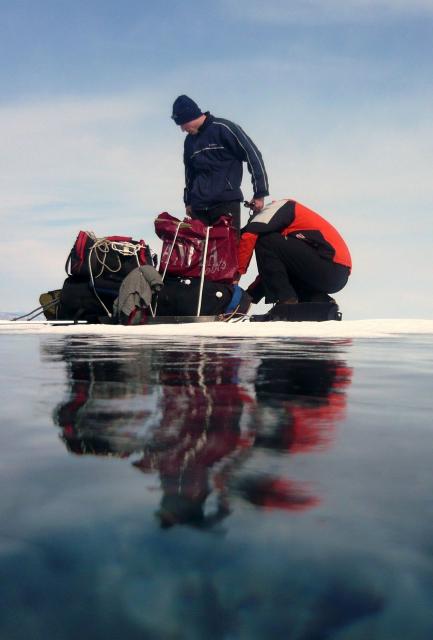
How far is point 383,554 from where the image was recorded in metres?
0.44

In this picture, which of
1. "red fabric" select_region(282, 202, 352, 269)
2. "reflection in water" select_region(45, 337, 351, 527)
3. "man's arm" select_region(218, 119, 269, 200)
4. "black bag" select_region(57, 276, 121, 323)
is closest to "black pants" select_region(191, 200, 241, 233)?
"man's arm" select_region(218, 119, 269, 200)

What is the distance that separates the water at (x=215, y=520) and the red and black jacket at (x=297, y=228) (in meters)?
4.37

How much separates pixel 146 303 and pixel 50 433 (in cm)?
466

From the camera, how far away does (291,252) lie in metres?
5.43

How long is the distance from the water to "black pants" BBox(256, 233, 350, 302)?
4325mm

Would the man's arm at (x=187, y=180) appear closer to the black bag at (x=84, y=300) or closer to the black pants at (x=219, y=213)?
the black pants at (x=219, y=213)

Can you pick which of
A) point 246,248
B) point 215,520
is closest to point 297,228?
point 246,248

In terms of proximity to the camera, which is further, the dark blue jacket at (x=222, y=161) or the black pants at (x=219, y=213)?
the black pants at (x=219, y=213)

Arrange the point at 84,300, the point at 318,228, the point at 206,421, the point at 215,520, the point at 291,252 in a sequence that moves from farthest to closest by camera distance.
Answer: the point at 84,300
the point at 318,228
the point at 291,252
the point at 206,421
the point at 215,520

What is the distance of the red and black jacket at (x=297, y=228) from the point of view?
5.40 meters

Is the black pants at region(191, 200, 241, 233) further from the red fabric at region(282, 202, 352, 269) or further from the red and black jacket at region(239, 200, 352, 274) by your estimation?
the red fabric at region(282, 202, 352, 269)

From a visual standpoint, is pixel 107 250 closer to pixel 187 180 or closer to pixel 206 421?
pixel 187 180

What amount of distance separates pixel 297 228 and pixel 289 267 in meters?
0.30

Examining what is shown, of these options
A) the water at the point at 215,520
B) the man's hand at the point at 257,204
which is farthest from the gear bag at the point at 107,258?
the water at the point at 215,520
